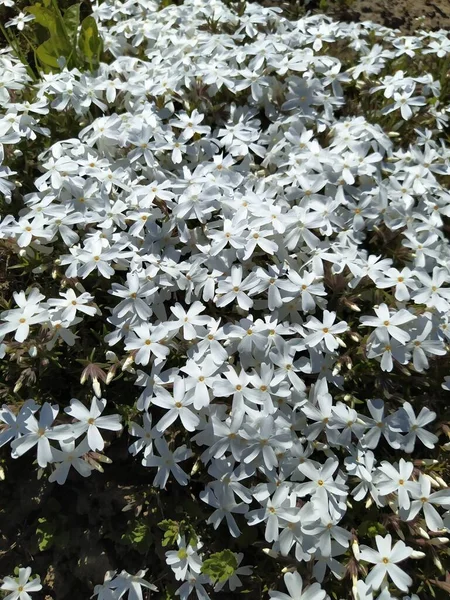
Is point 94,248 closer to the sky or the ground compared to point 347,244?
closer to the sky

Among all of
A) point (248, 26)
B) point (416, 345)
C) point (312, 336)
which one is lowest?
point (416, 345)

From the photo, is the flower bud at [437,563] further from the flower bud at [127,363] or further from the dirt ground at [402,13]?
the dirt ground at [402,13]

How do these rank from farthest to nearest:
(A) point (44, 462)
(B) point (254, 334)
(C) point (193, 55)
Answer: (C) point (193, 55) < (B) point (254, 334) < (A) point (44, 462)

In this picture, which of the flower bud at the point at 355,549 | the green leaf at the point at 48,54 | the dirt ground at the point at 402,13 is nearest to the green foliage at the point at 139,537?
the flower bud at the point at 355,549

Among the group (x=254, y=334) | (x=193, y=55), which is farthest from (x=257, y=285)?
(x=193, y=55)

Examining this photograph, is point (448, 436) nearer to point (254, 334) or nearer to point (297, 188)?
point (254, 334)

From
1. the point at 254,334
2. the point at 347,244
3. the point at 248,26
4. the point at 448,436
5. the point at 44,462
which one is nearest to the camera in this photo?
the point at 44,462

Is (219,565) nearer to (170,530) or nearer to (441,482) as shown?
(170,530)
